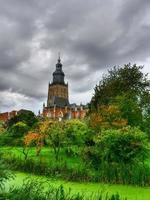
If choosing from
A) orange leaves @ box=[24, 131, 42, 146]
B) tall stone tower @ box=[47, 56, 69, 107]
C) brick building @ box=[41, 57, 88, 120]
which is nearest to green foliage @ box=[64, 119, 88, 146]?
orange leaves @ box=[24, 131, 42, 146]

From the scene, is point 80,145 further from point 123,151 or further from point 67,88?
point 67,88

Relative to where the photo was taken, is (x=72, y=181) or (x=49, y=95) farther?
(x=49, y=95)

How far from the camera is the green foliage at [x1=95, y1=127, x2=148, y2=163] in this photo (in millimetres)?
24453

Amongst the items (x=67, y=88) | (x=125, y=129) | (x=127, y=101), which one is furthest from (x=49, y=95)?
(x=125, y=129)

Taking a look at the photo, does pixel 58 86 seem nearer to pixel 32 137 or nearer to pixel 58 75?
pixel 58 75

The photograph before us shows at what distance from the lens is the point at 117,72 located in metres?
50.6

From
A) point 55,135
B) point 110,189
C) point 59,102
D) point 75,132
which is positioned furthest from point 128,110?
point 59,102

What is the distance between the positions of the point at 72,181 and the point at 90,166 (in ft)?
10.7

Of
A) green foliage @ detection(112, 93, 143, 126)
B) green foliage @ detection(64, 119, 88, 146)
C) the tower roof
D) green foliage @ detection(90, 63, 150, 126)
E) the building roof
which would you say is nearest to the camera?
green foliage @ detection(64, 119, 88, 146)

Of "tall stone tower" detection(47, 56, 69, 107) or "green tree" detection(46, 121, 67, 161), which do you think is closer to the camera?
"green tree" detection(46, 121, 67, 161)

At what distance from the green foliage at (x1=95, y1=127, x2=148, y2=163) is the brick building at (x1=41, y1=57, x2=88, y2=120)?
100065 millimetres

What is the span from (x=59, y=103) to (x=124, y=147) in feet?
425

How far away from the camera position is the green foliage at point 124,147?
24.5 m

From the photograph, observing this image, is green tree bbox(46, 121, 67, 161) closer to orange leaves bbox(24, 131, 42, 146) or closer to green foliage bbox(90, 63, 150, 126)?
orange leaves bbox(24, 131, 42, 146)
